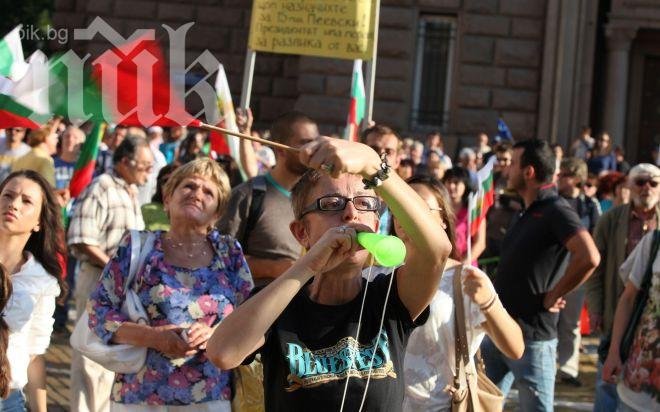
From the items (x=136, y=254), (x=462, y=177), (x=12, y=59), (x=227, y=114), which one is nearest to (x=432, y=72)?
(x=462, y=177)

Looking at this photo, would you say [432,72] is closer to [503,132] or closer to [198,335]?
[503,132]

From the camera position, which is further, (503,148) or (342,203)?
(503,148)

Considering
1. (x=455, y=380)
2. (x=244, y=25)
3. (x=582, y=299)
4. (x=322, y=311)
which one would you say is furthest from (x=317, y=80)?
(x=322, y=311)

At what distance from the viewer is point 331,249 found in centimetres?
339

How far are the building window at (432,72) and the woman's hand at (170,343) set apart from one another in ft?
51.6

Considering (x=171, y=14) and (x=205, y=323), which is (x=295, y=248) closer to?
(x=205, y=323)

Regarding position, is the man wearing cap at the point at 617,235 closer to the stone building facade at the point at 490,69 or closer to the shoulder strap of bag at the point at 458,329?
the shoulder strap of bag at the point at 458,329

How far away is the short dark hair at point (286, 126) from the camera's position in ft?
21.6

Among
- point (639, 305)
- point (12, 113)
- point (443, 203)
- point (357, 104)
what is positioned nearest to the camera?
point (12, 113)

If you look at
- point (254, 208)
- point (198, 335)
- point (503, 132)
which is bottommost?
point (198, 335)

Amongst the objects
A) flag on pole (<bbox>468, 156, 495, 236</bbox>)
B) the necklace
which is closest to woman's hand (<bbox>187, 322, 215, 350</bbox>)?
the necklace

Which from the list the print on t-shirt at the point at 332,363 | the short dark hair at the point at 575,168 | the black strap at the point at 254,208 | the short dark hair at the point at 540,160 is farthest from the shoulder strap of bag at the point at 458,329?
the short dark hair at the point at 575,168

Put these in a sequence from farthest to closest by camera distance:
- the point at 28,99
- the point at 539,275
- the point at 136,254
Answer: the point at 539,275
the point at 136,254
the point at 28,99

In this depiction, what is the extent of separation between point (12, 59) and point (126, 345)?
1511 mm
